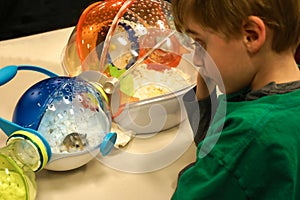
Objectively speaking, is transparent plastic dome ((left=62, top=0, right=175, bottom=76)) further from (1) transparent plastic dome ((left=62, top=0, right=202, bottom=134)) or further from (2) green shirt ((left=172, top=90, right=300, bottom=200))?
(2) green shirt ((left=172, top=90, right=300, bottom=200))

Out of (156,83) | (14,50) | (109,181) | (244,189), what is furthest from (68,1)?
(244,189)

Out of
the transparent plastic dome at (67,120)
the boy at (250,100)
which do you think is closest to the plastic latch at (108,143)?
the transparent plastic dome at (67,120)

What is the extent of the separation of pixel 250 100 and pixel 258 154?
10cm

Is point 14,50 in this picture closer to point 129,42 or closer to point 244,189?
point 129,42

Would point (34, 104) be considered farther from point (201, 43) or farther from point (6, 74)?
point (201, 43)

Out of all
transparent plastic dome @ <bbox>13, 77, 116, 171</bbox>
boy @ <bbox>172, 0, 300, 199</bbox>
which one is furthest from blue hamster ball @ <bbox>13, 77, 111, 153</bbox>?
boy @ <bbox>172, 0, 300, 199</bbox>

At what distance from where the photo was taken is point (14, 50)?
0.97m

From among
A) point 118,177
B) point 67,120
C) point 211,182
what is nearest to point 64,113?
point 67,120

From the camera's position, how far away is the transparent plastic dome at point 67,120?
643 millimetres

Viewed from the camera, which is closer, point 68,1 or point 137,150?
point 137,150

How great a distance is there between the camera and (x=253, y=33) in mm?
564

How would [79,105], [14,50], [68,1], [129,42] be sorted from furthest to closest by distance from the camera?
[68,1] < [14,50] < [129,42] < [79,105]

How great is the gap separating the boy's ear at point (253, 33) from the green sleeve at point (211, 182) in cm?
15

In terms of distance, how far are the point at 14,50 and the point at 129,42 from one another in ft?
1.02
